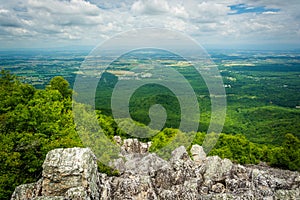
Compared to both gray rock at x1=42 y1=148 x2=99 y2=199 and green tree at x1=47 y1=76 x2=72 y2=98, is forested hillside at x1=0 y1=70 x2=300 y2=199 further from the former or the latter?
green tree at x1=47 y1=76 x2=72 y2=98

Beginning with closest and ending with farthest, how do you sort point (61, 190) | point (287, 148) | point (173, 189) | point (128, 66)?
point (61, 190)
point (173, 189)
point (287, 148)
point (128, 66)

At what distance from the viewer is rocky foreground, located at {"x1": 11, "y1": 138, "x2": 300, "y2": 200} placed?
13.0 m

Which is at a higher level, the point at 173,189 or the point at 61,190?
the point at 61,190

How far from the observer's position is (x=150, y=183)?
15812 mm

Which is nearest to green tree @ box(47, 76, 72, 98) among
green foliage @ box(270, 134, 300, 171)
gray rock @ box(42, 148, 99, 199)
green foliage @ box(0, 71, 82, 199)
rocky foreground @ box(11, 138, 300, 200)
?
green foliage @ box(0, 71, 82, 199)

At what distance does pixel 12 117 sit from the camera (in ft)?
65.2

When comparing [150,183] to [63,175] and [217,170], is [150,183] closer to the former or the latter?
[63,175]

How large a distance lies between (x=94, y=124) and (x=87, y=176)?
20695mm

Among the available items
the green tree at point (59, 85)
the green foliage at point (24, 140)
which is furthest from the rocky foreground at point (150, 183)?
the green tree at point (59, 85)

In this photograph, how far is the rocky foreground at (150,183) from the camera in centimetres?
1304

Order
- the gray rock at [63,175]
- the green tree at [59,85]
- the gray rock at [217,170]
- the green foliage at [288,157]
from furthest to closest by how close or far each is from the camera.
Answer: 1. the green tree at [59,85]
2. the green foliage at [288,157]
3. the gray rock at [217,170]
4. the gray rock at [63,175]

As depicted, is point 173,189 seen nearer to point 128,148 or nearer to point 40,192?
point 40,192

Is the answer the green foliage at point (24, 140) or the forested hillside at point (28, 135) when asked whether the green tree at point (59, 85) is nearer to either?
the forested hillside at point (28, 135)

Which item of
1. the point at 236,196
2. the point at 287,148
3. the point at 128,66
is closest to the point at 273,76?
the point at 128,66
